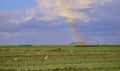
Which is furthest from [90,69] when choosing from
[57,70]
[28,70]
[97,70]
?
[28,70]

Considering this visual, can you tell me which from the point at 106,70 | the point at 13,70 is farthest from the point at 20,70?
the point at 106,70

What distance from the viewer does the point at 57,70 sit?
3747 centimetres

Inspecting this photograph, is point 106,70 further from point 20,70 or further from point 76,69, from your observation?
point 20,70

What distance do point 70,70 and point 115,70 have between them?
4902mm

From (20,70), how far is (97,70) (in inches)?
330

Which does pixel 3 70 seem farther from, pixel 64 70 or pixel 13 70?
pixel 64 70

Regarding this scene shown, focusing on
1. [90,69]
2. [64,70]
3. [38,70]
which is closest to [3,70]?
[38,70]

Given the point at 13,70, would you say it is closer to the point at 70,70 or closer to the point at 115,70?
the point at 70,70

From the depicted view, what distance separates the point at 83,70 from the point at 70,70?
4.81ft

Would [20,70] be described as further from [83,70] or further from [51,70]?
[83,70]

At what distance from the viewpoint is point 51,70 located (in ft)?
122

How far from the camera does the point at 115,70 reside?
37.8 meters

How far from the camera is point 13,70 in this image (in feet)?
125

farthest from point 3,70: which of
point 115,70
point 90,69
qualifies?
point 115,70
